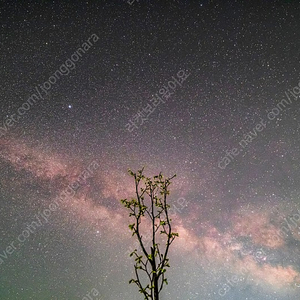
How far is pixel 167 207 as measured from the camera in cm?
612

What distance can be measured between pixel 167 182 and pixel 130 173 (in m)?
0.81

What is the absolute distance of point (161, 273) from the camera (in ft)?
16.5

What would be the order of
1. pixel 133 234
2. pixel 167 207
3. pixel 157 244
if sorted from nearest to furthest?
pixel 157 244
pixel 133 234
pixel 167 207

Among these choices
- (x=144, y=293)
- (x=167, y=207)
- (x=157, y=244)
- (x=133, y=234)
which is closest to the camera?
(x=144, y=293)

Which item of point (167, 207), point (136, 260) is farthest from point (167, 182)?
point (136, 260)

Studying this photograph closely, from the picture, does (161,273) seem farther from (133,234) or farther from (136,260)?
(133,234)

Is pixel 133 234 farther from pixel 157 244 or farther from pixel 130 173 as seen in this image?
pixel 130 173

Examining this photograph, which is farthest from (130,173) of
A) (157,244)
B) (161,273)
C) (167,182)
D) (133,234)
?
(161,273)

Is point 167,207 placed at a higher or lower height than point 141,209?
higher

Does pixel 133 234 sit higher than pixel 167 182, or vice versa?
pixel 167 182

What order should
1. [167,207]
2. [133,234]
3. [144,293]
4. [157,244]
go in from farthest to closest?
[167,207] → [133,234] → [157,244] → [144,293]

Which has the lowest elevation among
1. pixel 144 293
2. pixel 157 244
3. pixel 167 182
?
pixel 144 293

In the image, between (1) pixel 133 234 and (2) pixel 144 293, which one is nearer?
(2) pixel 144 293

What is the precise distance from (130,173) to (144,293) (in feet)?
7.85
